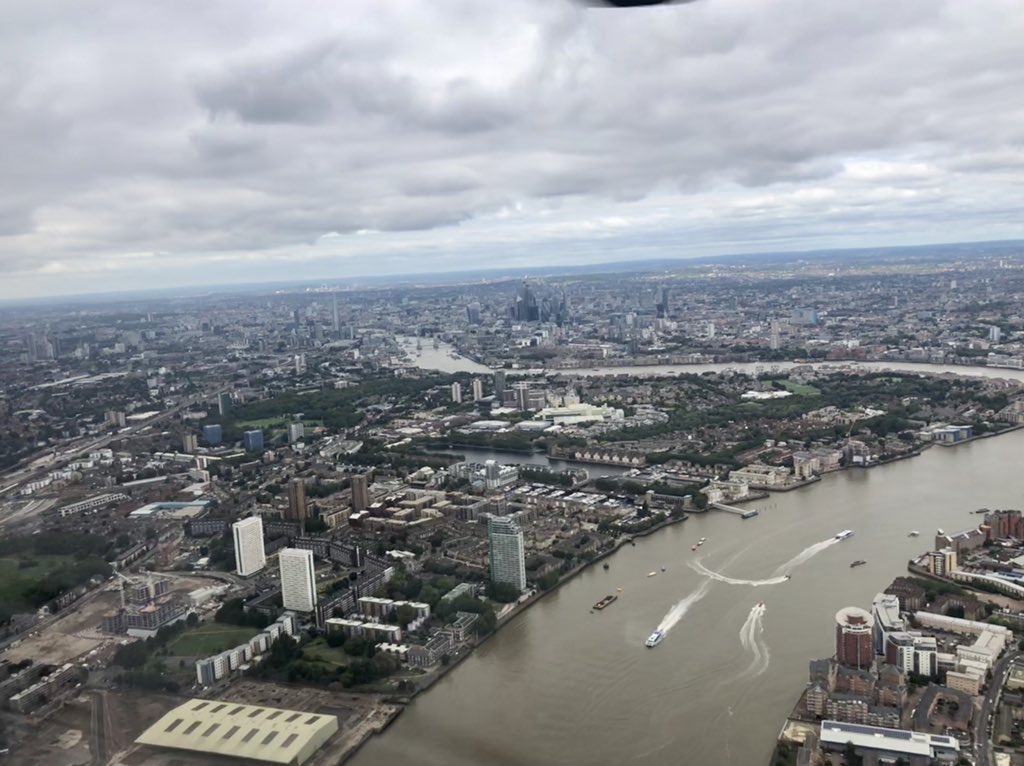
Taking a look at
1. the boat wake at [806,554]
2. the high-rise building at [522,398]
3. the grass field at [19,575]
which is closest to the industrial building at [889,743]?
the boat wake at [806,554]

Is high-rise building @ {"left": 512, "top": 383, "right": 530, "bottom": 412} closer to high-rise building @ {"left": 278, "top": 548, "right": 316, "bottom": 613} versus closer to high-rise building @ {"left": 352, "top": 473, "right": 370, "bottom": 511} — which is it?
high-rise building @ {"left": 352, "top": 473, "right": 370, "bottom": 511}

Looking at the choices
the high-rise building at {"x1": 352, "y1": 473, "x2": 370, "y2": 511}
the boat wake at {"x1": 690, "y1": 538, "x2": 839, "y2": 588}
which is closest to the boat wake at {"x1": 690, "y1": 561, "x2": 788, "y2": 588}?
the boat wake at {"x1": 690, "y1": 538, "x2": 839, "y2": 588}

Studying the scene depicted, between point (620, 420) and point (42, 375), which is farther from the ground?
point (42, 375)

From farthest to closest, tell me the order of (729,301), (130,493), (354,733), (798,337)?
(729,301) → (798,337) → (130,493) → (354,733)

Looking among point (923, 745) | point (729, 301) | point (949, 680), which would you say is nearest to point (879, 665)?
point (949, 680)

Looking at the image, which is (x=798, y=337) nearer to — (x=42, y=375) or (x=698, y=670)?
(x=42, y=375)

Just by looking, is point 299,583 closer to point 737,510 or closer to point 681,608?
point 681,608

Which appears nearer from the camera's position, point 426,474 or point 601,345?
point 426,474

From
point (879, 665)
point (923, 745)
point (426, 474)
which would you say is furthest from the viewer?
point (426, 474)

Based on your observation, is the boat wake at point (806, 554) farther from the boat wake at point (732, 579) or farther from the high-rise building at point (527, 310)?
the high-rise building at point (527, 310)
